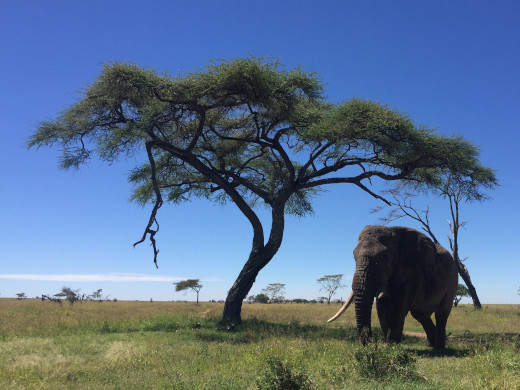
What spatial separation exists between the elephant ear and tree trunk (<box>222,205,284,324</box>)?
810 cm

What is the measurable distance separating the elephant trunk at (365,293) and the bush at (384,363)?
2.14 meters

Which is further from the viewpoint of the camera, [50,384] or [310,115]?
[310,115]

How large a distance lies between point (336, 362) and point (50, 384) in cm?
551

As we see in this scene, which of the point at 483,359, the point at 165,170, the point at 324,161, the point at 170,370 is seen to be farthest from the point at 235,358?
the point at 165,170

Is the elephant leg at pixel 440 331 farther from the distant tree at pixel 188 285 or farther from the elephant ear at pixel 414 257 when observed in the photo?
the distant tree at pixel 188 285

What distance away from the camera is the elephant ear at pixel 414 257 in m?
11.7

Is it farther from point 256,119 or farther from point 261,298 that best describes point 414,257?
point 261,298

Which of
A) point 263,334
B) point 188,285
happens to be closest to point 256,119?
point 263,334

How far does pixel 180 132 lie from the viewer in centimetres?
2305

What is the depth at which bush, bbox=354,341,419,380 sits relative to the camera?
805 cm

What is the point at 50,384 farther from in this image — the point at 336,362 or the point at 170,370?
the point at 336,362

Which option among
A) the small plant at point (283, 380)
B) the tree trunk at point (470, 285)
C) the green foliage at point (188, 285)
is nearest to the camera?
the small plant at point (283, 380)

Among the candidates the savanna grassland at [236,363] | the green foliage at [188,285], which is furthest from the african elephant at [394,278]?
the green foliage at [188,285]

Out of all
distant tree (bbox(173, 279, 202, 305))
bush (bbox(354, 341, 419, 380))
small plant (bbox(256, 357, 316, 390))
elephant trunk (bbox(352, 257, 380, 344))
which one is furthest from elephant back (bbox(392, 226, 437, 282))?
distant tree (bbox(173, 279, 202, 305))
